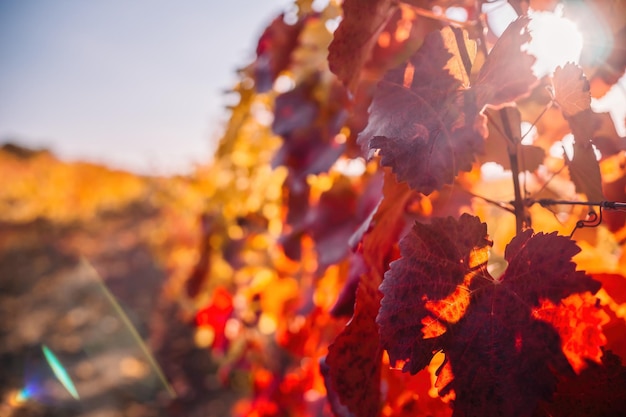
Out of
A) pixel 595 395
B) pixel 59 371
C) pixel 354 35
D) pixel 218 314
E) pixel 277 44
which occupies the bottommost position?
pixel 59 371

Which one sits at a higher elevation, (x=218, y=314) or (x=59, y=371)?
(x=218, y=314)

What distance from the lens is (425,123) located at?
0.64 metres

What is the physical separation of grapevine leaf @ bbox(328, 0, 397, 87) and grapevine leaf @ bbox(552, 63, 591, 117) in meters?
0.31

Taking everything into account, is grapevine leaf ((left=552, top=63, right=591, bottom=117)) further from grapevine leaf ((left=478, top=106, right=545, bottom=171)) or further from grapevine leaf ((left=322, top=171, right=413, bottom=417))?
grapevine leaf ((left=322, top=171, right=413, bottom=417))

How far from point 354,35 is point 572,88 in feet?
1.11

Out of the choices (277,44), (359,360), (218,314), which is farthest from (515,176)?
(218,314)

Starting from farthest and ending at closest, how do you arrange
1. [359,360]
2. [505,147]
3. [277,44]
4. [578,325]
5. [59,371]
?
[59,371]
[277,44]
[505,147]
[359,360]
[578,325]

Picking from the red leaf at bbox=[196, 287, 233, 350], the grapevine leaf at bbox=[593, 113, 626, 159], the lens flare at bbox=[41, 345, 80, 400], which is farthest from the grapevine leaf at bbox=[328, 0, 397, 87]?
the lens flare at bbox=[41, 345, 80, 400]

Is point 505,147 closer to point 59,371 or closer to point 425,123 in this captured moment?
point 425,123

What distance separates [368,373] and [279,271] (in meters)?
1.81

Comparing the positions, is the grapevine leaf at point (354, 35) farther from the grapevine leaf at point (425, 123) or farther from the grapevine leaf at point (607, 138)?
the grapevine leaf at point (607, 138)

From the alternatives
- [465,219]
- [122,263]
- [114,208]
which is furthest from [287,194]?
[114,208]

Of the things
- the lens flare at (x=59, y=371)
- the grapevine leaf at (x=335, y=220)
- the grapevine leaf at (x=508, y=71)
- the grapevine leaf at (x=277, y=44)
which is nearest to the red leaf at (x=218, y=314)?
the grapevine leaf at (x=335, y=220)

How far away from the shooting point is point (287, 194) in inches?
74.3
